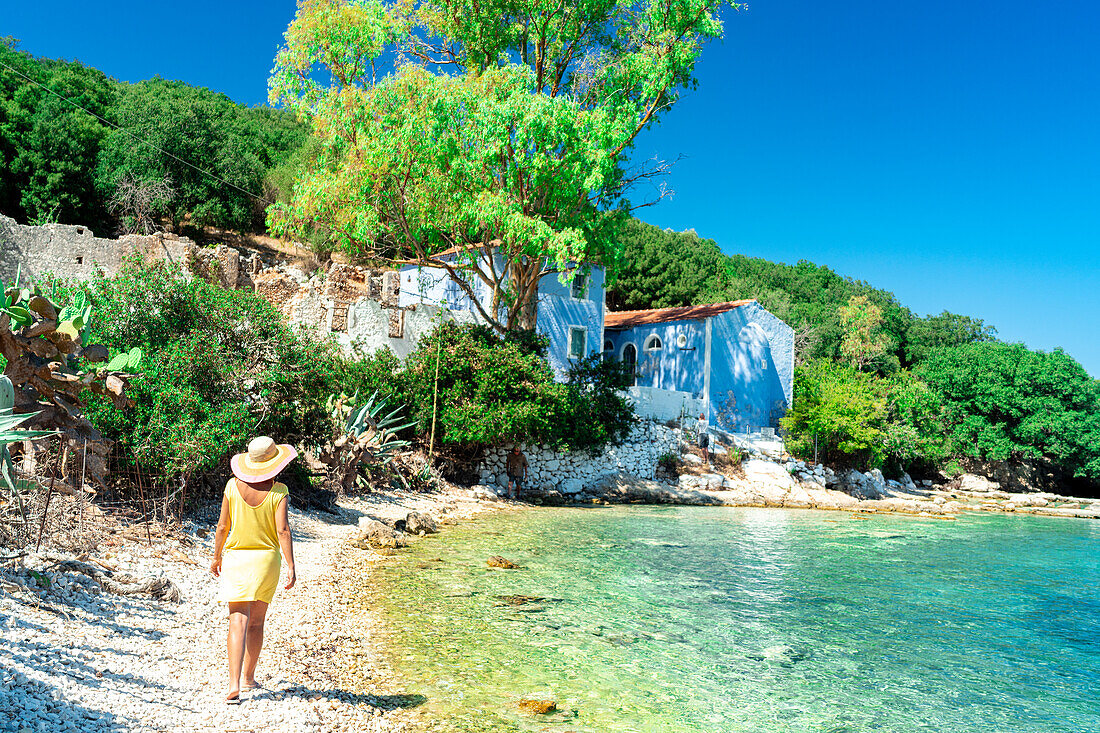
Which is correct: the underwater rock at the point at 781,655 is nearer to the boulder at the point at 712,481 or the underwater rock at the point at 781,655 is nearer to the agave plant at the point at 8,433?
the agave plant at the point at 8,433

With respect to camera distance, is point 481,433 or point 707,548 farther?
point 481,433

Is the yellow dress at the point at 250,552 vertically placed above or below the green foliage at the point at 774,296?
below

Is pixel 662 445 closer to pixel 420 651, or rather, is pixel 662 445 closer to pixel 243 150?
pixel 420 651

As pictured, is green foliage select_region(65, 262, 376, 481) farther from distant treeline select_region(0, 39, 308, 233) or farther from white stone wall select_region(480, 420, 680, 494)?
distant treeline select_region(0, 39, 308, 233)

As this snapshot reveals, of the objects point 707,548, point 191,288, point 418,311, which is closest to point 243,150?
point 418,311

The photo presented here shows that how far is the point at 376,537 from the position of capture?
12453 millimetres

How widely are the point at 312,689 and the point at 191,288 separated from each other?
346 inches

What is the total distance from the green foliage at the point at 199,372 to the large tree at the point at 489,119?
21.5 ft

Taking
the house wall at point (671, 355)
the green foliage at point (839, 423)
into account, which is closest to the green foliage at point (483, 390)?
the house wall at point (671, 355)

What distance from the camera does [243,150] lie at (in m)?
40.1

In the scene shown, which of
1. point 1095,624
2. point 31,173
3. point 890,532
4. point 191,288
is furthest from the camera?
point 31,173

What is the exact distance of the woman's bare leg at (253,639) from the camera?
5.05 m

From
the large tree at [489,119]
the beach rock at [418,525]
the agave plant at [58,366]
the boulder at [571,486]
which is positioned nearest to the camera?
the agave plant at [58,366]

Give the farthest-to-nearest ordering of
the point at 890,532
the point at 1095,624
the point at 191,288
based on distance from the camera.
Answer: the point at 890,532
the point at 191,288
the point at 1095,624
